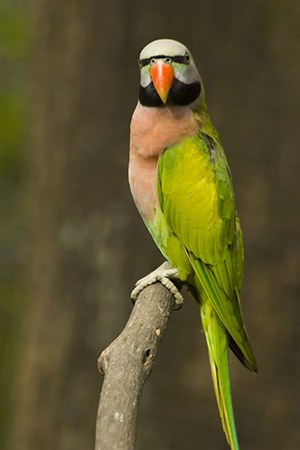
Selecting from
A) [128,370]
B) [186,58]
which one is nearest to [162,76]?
[186,58]

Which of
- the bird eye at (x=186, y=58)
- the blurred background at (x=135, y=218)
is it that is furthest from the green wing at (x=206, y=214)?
the blurred background at (x=135, y=218)

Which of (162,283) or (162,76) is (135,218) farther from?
(162,76)

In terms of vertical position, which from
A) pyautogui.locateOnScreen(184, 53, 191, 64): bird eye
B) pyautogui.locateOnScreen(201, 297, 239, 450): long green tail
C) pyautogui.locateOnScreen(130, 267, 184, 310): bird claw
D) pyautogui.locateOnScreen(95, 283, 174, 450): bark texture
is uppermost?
pyautogui.locateOnScreen(184, 53, 191, 64): bird eye

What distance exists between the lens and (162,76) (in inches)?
125

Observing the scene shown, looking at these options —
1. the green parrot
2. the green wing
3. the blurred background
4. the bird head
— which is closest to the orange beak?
the bird head

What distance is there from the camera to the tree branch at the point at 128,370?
2.35 m

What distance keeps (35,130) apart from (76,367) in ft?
4.18

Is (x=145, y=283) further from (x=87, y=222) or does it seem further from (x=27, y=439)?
(x=27, y=439)

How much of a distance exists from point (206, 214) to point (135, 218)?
1639 millimetres

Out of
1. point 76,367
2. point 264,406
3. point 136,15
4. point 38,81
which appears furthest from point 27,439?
point 136,15

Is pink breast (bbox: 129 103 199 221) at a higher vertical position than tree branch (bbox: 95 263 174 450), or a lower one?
higher

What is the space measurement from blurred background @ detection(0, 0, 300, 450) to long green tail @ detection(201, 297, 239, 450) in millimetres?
1315

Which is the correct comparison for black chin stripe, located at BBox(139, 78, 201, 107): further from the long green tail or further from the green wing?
the long green tail

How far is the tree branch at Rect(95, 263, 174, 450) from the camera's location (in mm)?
2346
